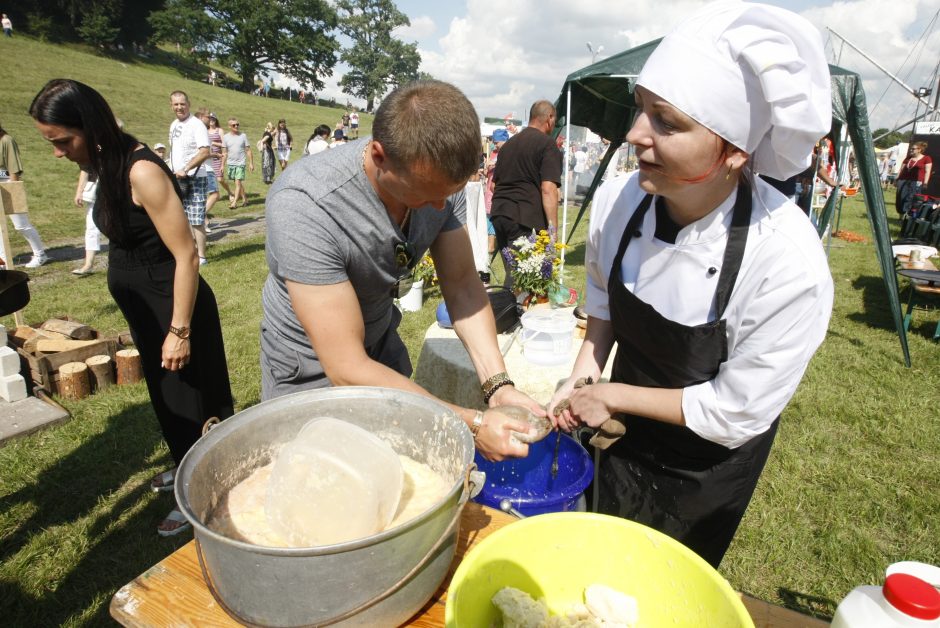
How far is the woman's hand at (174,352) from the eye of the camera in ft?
8.22

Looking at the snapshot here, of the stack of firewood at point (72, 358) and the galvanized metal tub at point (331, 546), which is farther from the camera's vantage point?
the stack of firewood at point (72, 358)

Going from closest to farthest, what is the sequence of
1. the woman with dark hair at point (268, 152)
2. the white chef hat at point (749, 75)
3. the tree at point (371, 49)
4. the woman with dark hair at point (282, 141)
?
the white chef hat at point (749, 75) < the woman with dark hair at point (268, 152) < the woman with dark hair at point (282, 141) < the tree at point (371, 49)

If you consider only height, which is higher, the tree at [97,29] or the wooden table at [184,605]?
the tree at [97,29]

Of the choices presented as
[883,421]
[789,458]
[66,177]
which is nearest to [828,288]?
[789,458]

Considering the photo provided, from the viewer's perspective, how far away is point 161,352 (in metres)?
2.64

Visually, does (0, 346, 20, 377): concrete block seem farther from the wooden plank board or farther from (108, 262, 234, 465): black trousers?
(108, 262, 234, 465): black trousers

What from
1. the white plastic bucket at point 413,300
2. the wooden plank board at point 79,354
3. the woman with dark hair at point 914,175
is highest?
the woman with dark hair at point 914,175

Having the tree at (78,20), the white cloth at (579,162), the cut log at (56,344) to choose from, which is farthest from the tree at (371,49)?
the cut log at (56,344)

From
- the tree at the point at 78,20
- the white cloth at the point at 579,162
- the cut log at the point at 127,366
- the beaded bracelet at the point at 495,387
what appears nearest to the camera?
the beaded bracelet at the point at 495,387

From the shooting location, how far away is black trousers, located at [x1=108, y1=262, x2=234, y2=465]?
2543 mm

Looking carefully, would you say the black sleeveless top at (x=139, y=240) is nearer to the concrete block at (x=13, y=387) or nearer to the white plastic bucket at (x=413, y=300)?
the concrete block at (x=13, y=387)

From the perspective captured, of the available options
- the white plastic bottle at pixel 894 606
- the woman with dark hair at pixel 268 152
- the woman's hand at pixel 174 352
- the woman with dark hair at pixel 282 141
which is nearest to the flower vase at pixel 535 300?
the woman's hand at pixel 174 352

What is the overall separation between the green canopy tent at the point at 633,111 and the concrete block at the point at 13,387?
499cm

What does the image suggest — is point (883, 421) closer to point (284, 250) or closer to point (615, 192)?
point (615, 192)
